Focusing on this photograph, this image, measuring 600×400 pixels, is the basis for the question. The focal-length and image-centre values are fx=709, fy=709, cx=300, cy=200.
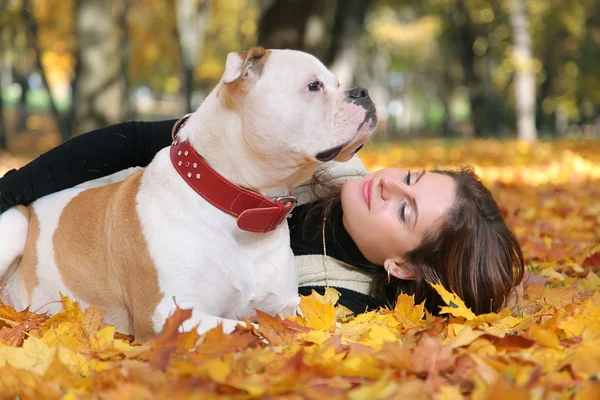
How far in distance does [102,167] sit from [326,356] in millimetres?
2043

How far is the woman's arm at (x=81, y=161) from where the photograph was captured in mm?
3785

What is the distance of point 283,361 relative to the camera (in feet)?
7.76

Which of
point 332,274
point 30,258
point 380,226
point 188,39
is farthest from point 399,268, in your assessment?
point 188,39

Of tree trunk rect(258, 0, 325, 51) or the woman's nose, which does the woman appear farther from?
tree trunk rect(258, 0, 325, 51)

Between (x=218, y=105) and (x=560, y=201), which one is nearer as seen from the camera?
(x=218, y=105)

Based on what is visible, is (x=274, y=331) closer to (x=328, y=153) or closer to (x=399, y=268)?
(x=328, y=153)

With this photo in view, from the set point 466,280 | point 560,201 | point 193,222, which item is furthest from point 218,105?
point 560,201

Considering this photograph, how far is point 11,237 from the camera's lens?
3.66m

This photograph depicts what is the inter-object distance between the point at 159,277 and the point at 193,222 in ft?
0.88

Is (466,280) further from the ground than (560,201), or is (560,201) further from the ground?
(466,280)

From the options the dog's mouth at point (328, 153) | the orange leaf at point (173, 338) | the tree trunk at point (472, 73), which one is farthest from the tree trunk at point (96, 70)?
the tree trunk at point (472, 73)

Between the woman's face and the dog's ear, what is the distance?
3.14 ft

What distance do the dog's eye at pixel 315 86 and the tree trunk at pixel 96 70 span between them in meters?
8.64

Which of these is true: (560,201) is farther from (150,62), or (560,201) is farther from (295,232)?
(150,62)
